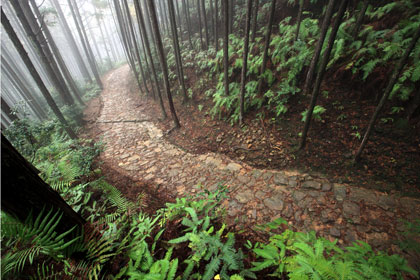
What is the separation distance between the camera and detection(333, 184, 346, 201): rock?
400 centimetres

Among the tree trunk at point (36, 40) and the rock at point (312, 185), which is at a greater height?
the tree trunk at point (36, 40)

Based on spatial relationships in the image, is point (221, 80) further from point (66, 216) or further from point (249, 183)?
point (66, 216)

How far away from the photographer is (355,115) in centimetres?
503

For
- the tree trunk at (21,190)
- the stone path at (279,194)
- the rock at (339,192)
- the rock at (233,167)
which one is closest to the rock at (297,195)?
the stone path at (279,194)

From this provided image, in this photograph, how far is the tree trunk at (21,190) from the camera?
55.1 inches

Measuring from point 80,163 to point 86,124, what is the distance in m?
8.93

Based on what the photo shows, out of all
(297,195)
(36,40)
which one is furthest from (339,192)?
(36,40)

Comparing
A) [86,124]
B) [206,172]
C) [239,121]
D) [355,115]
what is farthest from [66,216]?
[86,124]

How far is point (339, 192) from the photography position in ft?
13.5

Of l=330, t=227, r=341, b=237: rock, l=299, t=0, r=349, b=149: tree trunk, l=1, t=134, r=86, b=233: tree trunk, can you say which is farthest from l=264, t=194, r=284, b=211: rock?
l=1, t=134, r=86, b=233: tree trunk

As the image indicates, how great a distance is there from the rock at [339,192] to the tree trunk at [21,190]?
17.4 ft

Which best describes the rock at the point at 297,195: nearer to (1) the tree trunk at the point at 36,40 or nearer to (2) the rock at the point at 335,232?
(2) the rock at the point at 335,232

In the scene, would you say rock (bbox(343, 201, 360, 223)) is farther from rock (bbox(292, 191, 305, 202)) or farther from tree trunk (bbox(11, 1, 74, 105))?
tree trunk (bbox(11, 1, 74, 105))

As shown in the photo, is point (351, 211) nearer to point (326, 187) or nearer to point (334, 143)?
point (326, 187)
